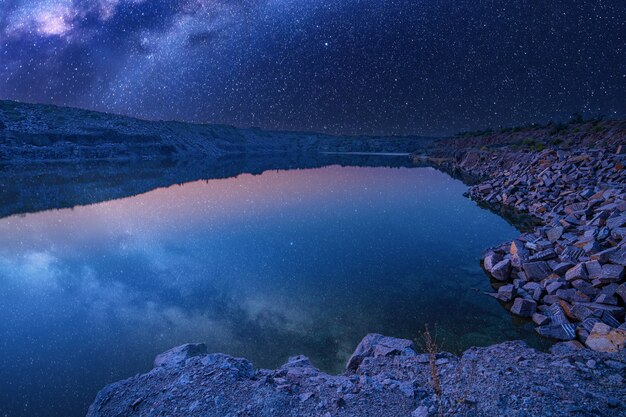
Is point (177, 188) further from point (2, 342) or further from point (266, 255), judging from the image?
point (2, 342)

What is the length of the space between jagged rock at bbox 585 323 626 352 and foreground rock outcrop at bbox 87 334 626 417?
45.2 inches

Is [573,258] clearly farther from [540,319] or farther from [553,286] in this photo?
[540,319]

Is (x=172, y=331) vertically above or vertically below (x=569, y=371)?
below

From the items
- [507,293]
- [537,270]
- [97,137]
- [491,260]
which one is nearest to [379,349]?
[507,293]

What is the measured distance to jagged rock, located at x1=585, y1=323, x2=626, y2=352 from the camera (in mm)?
5277

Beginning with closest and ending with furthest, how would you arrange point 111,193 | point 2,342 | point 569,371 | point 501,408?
point 501,408 < point 569,371 < point 2,342 < point 111,193

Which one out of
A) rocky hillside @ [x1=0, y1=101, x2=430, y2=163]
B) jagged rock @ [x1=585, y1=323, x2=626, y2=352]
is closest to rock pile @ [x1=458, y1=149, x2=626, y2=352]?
jagged rock @ [x1=585, y1=323, x2=626, y2=352]

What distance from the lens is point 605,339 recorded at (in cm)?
557

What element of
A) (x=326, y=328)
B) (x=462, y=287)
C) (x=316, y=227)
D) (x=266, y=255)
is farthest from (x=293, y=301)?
(x=316, y=227)

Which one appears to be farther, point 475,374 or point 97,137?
point 97,137

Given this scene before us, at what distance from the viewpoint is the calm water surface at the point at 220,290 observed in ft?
20.3

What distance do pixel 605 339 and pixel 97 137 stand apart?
77087mm

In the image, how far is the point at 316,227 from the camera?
52.0 ft

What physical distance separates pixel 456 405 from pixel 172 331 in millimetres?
6013
